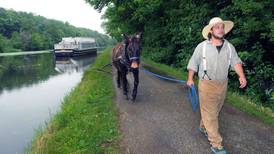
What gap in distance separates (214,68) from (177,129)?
2121 millimetres

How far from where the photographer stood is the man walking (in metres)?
4.93

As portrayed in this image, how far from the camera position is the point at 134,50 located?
800cm

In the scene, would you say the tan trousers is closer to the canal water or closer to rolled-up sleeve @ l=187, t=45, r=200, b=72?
rolled-up sleeve @ l=187, t=45, r=200, b=72

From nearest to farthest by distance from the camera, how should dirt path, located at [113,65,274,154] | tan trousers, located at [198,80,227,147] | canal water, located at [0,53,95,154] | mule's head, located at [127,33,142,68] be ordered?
1. tan trousers, located at [198,80,227,147]
2. dirt path, located at [113,65,274,154]
3. mule's head, located at [127,33,142,68]
4. canal water, located at [0,53,95,154]

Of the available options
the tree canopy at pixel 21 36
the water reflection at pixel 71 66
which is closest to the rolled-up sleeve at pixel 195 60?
the water reflection at pixel 71 66

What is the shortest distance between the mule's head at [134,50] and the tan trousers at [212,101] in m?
3.03

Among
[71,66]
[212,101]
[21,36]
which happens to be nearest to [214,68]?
[212,101]

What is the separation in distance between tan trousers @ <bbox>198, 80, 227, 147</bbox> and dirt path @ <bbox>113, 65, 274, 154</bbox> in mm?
405

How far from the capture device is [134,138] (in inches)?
243

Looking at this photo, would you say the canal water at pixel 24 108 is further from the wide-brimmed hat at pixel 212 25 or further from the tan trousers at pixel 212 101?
the wide-brimmed hat at pixel 212 25

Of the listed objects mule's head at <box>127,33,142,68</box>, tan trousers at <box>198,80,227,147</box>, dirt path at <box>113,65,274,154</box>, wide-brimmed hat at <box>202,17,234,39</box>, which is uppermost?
wide-brimmed hat at <box>202,17,234,39</box>

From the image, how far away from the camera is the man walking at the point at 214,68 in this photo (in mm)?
4934

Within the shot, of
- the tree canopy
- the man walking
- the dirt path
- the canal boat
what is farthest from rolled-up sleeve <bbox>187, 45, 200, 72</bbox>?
the tree canopy

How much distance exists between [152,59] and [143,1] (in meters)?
4.83
